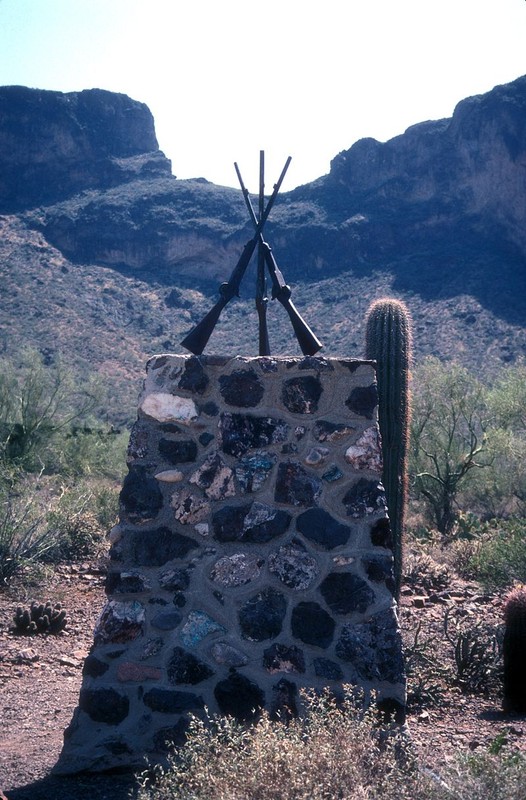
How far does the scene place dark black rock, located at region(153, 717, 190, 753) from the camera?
398 cm

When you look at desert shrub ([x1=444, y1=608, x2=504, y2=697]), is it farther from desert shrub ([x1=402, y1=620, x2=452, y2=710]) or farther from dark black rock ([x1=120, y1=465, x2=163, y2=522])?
dark black rock ([x1=120, y1=465, x2=163, y2=522])

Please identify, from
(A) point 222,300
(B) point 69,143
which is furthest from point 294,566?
(B) point 69,143

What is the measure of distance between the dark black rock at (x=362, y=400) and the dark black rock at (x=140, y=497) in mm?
1118

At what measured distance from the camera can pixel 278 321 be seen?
32.3 m

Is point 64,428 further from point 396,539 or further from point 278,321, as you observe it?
point 278,321

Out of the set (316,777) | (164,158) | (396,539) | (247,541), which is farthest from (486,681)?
(164,158)

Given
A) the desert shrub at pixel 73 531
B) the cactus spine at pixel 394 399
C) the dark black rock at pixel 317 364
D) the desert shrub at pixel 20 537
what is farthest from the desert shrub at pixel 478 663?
the desert shrub at pixel 73 531

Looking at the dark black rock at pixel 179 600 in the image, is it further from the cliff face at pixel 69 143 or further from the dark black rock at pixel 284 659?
the cliff face at pixel 69 143

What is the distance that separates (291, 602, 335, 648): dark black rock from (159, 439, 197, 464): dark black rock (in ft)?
3.17

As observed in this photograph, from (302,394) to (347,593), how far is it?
1.05 m

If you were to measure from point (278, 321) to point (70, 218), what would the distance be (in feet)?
56.4

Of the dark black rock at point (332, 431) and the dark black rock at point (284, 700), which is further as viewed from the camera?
the dark black rock at point (332, 431)

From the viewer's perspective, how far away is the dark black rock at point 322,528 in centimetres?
419

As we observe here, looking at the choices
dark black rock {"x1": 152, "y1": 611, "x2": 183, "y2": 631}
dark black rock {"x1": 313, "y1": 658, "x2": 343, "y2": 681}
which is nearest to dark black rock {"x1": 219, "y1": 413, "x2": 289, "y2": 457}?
dark black rock {"x1": 152, "y1": 611, "x2": 183, "y2": 631}
